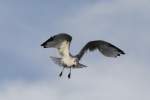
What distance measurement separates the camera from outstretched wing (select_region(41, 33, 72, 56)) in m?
16.4

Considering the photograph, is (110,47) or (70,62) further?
(110,47)

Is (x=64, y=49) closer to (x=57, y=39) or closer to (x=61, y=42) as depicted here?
(x=61, y=42)

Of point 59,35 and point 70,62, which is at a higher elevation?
point 59,35

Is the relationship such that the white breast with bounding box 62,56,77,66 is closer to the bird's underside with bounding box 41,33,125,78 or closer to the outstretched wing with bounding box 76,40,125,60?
the bird's underside with bounding box 41,33,125,78

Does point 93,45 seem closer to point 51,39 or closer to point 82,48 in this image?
point 82,48

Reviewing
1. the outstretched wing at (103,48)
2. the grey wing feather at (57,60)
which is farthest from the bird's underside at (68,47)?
the grey wing feather at (57,60)

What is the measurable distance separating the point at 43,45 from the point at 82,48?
2267mm

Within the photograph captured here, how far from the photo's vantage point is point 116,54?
16797 mm

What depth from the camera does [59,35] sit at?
16.7 metres

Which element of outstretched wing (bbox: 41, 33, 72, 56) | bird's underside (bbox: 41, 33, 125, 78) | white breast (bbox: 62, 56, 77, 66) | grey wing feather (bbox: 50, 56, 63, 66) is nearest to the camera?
grey wing feather (bbox: 50, 56, 63, 66)

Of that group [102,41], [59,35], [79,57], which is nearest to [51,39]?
[59,35]

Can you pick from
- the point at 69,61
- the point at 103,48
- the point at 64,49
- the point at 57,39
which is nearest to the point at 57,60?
the point at 69,61

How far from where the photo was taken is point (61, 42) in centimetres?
1691

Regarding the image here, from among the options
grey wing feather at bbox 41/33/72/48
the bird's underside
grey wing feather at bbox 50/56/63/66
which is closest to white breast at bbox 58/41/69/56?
the bird's underside
